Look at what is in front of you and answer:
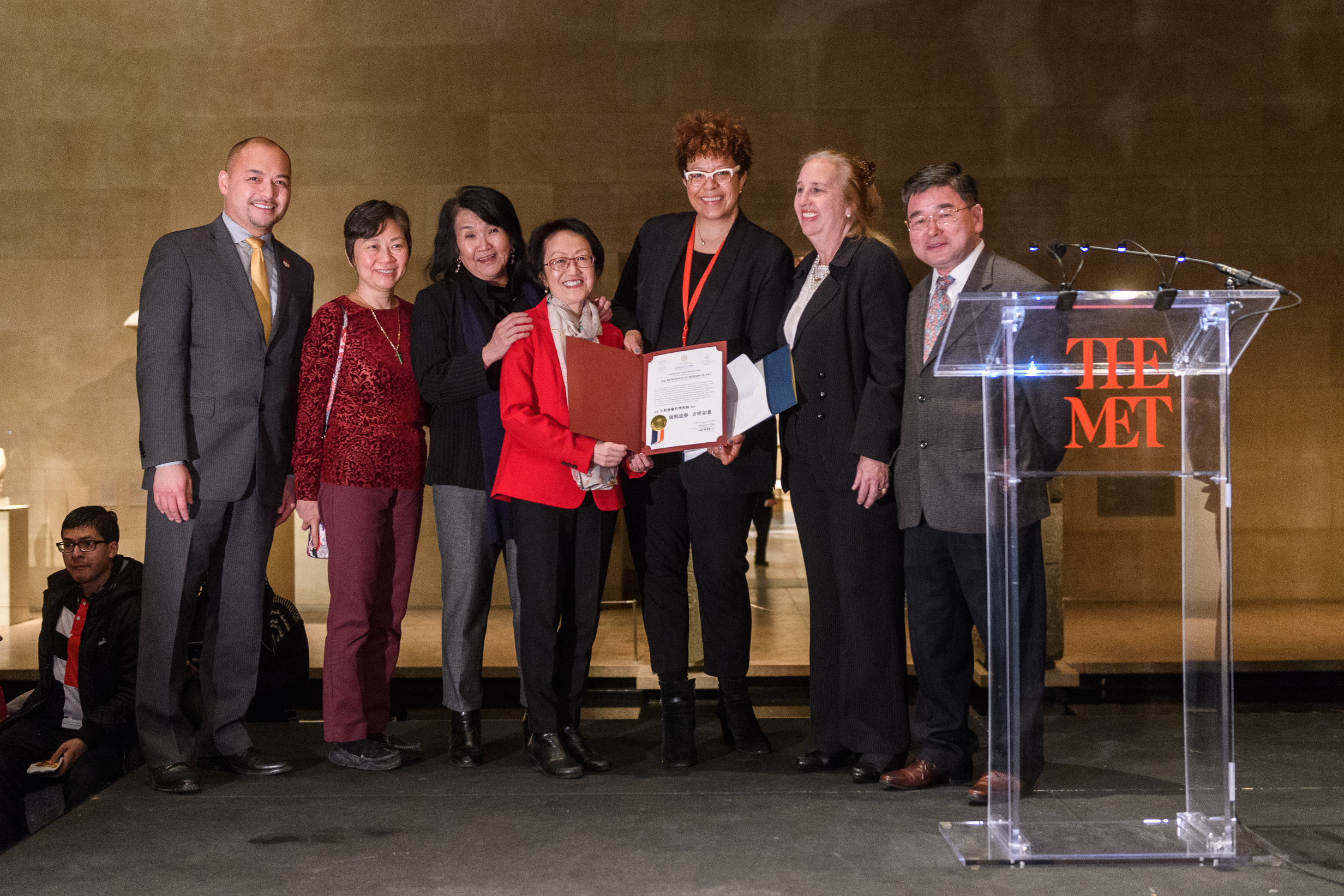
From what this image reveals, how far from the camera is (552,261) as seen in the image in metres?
2.91

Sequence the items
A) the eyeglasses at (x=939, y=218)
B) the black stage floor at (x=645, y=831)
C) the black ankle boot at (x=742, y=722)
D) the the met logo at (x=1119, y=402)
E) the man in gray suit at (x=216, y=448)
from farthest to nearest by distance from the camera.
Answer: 1. the black ankle boot at (x=742, y=722)
2. the man in gray suit at (x=216, y=448)
3. the eyeglasses at (x=939, y=218)
4. the the met logo at (x=1119, y=402)
5. the black stage floor at (x=645, y=831)

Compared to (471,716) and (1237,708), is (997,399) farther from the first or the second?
(1237,708)

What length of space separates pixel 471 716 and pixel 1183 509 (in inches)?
73.1

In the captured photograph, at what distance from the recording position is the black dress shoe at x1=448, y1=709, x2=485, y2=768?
300cm

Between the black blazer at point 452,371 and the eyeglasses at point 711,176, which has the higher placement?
the eyeglasses at point 711,176

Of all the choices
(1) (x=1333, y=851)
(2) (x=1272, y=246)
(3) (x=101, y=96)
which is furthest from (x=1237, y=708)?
(3) (x=101, y=96)

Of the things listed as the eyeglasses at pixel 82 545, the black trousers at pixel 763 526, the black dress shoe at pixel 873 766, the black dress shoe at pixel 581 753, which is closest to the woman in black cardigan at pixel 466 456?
the black dress shoe at pixel 581 753

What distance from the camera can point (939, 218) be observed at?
2756mm

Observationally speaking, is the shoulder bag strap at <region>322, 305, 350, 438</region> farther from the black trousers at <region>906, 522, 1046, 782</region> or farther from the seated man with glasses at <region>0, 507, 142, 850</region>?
the black trousers at <region>906, 522, 1046, 782</region>

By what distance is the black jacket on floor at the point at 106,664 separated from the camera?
11.2ft

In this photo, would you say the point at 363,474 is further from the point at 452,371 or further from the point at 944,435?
the point at 944,435

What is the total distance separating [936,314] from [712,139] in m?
0.77

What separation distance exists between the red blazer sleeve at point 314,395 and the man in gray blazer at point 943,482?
1512 millimetres

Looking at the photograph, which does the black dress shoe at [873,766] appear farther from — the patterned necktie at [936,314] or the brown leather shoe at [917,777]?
the patterned necktie at [936,314]
